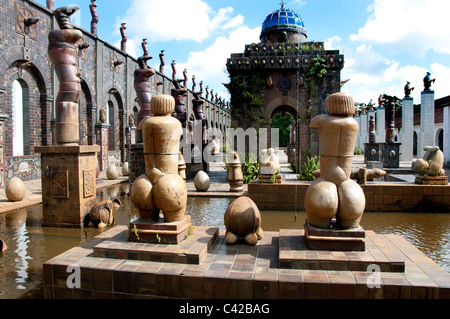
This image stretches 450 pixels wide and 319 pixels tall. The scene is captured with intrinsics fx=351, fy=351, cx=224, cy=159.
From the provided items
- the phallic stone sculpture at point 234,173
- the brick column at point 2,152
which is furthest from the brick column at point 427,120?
the brick column at point 2,152

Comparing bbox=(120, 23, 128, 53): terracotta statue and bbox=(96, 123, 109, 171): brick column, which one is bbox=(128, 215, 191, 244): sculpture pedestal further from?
bbox=(120, 23, 128, 53): terracotta statue

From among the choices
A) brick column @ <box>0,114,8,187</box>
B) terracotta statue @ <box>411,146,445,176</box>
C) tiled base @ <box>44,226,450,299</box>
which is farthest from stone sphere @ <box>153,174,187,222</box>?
brick column @ <box>0,114,8,187</box>

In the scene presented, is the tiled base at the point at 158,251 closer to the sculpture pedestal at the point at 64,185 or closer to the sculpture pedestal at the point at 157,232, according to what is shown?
the sculpture pedestal at the point at 157,232

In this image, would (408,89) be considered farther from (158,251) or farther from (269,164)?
(158,251)

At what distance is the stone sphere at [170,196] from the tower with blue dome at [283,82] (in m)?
10.4

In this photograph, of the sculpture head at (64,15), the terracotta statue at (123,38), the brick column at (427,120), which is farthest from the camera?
the terracotta statue at (123,38)

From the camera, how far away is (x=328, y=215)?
4121mm

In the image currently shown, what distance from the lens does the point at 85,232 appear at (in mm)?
6668

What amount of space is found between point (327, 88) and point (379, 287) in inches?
484

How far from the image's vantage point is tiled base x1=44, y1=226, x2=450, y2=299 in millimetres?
3412

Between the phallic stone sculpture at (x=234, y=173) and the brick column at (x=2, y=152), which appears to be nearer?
the phallic stone sculpture at (x=234, y=173)

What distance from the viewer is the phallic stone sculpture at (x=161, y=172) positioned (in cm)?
439

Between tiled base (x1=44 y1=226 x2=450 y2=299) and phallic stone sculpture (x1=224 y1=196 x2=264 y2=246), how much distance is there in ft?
1.07

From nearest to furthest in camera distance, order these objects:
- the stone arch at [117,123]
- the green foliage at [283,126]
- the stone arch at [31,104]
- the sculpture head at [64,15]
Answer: the sculpture head at [64,15] < the stone arch at [31,104] < the stone arch at [117,123] < the green foliage at [283,126]
